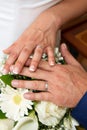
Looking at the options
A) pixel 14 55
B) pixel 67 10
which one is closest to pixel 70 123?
pixel 14 55

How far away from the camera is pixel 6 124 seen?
77 cm

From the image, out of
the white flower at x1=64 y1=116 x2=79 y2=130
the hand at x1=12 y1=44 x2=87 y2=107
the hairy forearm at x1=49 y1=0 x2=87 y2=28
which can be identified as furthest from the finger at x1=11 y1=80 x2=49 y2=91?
the hairy forearm at x1=49 y1=0 x2=87 y2=28

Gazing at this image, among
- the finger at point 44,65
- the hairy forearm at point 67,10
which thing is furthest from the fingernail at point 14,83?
the hairy forearm at point 67,10

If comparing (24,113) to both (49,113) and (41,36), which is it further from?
(41,36)

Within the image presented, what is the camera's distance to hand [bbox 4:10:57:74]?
2.97 ft

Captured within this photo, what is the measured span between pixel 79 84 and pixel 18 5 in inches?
15.3

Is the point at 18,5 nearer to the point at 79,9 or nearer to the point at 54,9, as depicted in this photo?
the point at 54,9

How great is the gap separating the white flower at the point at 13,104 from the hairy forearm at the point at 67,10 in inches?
17.9

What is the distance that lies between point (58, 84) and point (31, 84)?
10 cm

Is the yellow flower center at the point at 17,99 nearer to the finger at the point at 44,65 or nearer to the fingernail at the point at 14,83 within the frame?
the fingernail at the point at 14,83

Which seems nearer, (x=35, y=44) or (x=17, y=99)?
(x=17, y=99)

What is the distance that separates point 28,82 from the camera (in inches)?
32.4

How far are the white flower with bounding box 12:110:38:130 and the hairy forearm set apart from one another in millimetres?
491

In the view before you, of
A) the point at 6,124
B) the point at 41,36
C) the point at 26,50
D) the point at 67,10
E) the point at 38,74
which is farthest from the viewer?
the point at 67,10
